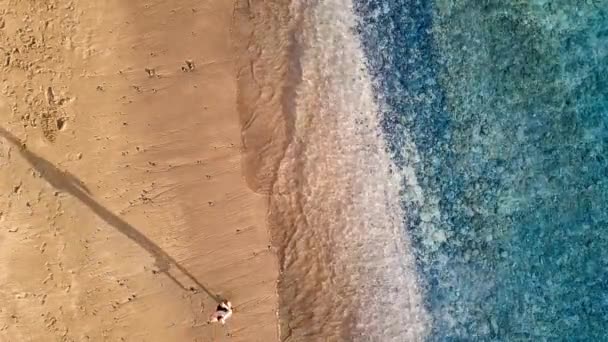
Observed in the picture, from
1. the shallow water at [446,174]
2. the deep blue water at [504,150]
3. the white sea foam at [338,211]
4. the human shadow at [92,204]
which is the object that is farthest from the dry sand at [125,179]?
the deep blue water at [504,150]

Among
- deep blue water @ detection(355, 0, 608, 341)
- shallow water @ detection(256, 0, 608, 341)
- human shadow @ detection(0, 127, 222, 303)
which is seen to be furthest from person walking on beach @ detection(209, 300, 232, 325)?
deep blue water @ detection(355, 0, 608, 341)

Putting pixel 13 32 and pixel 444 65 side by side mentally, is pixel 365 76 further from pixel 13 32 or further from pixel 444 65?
pixel 13 32

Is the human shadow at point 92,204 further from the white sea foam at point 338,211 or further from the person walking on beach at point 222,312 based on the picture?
the white sea foam at point 338,211

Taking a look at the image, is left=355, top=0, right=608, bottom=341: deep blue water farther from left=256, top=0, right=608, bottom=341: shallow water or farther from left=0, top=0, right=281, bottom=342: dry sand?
left=0, top=0, right=281, bottom=342: dry sand

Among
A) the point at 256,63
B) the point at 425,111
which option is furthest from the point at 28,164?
the point at 425,111

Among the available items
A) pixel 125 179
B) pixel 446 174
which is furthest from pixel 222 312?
pixel 446 174
